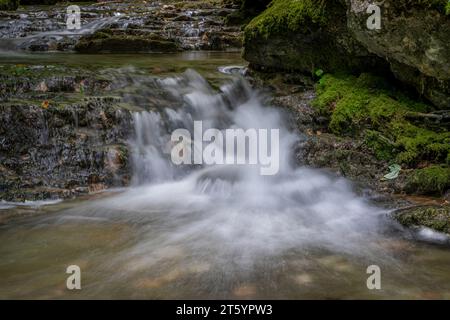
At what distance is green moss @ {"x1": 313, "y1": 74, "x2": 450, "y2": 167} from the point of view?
16.0ft

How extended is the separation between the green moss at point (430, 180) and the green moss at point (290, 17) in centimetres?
288

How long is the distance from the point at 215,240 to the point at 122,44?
8898 mm

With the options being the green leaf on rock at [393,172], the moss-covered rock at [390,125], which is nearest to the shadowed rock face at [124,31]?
the moss-covered rock at [390,125]

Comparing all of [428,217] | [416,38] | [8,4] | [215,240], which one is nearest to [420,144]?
[416,38]

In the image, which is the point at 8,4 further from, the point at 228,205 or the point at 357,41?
the point at 228,205

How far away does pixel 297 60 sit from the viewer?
712 centimetres

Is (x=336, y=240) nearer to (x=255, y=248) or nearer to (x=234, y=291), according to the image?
(x=255, y=248)

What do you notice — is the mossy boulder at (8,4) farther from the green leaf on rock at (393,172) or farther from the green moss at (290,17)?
the green leaf on rock at (393,172)

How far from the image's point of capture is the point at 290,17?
6777mm

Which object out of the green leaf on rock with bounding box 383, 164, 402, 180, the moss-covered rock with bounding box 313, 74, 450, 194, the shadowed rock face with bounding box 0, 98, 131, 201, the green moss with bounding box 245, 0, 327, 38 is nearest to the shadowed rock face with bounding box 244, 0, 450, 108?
the green moss with bounding box 245, 0, 327, 38

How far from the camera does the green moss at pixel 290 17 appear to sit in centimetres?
643

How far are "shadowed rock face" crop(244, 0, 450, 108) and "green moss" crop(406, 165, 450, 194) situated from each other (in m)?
0.95

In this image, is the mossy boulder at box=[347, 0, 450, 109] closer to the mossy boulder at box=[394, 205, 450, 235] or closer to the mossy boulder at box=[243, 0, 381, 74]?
the mossy boulder at box=[243, 0, 381, 74]

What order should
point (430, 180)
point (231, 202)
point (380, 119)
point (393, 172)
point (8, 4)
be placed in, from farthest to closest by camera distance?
point (8, 4), point (380, 119), point (231, 202), point (393, 172), point (430, 180)
